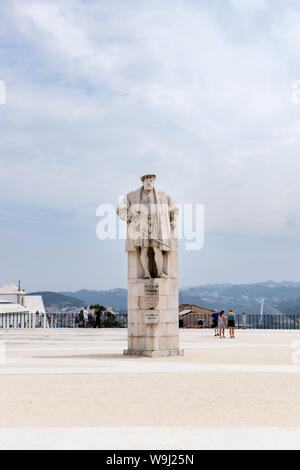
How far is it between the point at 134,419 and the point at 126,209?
10181 mm

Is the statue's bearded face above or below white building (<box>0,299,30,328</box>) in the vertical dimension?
above

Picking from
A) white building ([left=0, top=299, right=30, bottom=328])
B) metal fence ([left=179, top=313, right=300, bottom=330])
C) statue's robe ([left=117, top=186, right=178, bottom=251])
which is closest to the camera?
statue's robe ([left=117, top=186, right=178, bottom=251])

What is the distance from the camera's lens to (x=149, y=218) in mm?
16328

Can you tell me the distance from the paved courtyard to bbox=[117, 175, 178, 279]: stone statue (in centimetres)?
333

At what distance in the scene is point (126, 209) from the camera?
16.7 meters

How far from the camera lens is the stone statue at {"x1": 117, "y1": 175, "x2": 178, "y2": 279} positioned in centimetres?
1620

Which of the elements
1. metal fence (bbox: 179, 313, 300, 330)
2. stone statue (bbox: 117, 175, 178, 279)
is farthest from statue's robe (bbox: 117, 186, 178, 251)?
metal fence (bbox: 179, 313, 300, 330)

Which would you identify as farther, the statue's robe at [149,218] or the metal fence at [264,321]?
the metal fence at [264,321]

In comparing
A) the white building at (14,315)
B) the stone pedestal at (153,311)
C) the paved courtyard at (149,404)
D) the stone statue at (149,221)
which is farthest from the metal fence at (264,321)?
the paved courtyard at (149,404)

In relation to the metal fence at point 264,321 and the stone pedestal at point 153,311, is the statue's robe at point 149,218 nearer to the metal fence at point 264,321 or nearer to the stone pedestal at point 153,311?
the stone pedestal at point 153,311

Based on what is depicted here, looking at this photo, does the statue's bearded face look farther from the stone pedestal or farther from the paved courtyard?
the paved courtyard

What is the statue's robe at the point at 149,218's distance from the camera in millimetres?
16188

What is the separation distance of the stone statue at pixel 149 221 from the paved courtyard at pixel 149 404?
3.33 meters

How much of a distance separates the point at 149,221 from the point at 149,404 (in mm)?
8738
